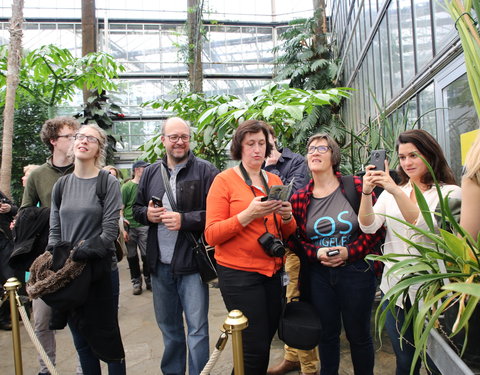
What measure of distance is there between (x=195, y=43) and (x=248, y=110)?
5493 mm

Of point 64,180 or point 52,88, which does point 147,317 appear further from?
point 52,88

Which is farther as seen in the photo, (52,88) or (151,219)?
(52,88)

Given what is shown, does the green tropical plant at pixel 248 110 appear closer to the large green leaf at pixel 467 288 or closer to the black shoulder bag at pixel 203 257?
the black shoulder bag at pixel 203 257

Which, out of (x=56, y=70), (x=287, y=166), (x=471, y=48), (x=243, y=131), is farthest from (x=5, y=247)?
(x=56, y=70)

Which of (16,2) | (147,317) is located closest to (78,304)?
(147,317)

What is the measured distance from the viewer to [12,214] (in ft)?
13.6

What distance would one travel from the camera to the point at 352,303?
2234 millimetres

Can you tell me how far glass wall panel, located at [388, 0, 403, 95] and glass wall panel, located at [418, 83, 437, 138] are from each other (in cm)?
90

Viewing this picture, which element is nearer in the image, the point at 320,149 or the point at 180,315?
the point at 320,149

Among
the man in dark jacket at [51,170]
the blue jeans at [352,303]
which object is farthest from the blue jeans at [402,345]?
the man in dark jacket at [51,170]

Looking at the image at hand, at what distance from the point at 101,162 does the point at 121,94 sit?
1459cm

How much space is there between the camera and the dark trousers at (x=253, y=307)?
206cm

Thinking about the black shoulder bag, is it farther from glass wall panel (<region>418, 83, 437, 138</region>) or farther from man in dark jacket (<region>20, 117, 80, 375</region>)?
glass wall panel (<region>418, 83, 437, 138</region>)

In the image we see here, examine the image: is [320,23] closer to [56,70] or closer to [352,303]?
[56,70]
